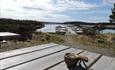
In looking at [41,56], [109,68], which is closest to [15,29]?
[41,56]

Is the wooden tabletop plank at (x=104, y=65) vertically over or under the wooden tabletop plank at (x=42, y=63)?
under

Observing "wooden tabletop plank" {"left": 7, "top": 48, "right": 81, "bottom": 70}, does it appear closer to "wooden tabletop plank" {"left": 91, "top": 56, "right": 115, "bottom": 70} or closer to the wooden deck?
the wooden deck

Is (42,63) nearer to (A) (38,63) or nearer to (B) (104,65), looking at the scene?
(A) (38,63)

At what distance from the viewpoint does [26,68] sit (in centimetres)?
380

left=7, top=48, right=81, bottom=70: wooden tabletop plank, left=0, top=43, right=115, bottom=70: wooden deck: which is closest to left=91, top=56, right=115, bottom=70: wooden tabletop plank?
left=0, top=43, right=115, bottom=70: wooden deck

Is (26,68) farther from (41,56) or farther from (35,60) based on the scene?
(41,56)

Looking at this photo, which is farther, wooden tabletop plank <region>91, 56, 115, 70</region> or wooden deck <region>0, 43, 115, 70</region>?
wooden tabletop plank <region>91, 56, 115, 70</region>

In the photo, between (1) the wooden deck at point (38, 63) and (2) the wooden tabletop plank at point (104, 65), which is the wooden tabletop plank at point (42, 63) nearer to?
(1) the wooden deck at point (38, 63)

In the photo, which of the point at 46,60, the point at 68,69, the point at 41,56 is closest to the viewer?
the point at 68,69

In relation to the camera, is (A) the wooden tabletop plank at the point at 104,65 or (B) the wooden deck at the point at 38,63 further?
(A) the wooden tabletop plank at the point at 104,65

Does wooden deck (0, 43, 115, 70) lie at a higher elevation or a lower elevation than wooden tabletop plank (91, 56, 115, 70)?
higher

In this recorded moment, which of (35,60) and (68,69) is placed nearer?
(68,69)

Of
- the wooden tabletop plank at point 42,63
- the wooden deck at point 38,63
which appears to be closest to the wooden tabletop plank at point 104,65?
the wooden deck at point 38,63

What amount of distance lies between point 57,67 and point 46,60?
1.83ft
